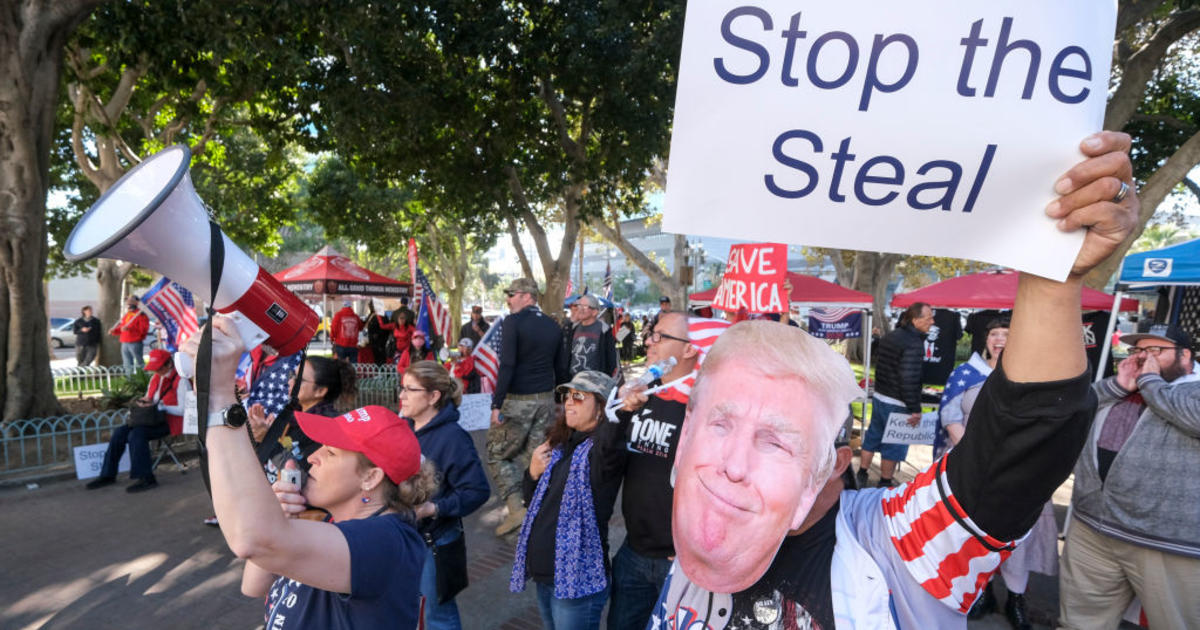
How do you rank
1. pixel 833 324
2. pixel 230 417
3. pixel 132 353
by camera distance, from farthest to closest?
pixel 132 353, pixel 833 324, pixel 230 417

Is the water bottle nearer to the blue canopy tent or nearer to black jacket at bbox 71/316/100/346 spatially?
the blue canopy tent

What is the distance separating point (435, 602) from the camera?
119 inches

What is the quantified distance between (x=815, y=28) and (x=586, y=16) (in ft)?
29.8

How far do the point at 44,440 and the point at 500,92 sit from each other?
27.9 feet

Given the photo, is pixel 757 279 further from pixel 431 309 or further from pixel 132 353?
pixel 132 353

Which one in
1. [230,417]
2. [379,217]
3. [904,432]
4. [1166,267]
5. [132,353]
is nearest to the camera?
[230,417]

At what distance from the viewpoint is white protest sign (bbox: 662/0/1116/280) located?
1132 millimetres

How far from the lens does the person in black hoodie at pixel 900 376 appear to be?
6219 mm

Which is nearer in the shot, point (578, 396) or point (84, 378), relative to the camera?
point (578, 396)

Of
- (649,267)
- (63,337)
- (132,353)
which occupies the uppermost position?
(649,267)

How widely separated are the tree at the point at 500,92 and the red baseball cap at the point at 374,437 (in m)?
7.62

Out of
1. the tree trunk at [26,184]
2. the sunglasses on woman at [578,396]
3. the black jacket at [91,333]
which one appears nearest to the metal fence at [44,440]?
the tree trunk at [26,184]

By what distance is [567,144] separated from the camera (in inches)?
500

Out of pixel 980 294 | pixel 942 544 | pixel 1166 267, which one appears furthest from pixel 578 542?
pixel 980 294
